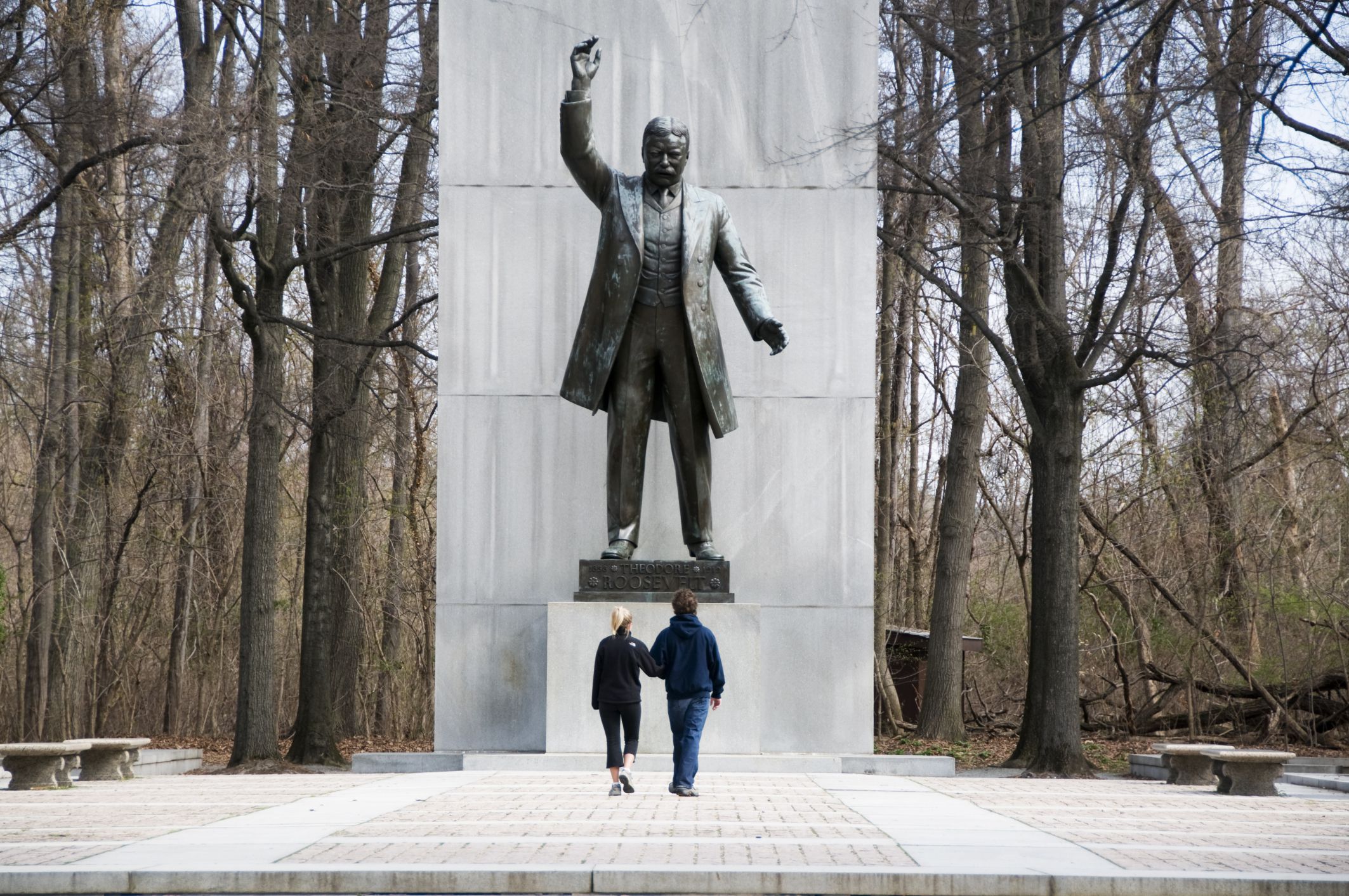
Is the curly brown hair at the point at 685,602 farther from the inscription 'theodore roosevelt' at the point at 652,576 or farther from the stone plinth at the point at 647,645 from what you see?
the inscription 'theodore roosevelt' at the point at 652,576

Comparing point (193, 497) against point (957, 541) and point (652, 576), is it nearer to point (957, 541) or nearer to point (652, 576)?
point (957, 541)

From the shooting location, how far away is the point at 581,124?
418 inches

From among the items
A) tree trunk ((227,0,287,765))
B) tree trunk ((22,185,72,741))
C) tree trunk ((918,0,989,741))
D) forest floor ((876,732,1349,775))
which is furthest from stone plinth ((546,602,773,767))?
tree trunk ((22,185,72,741))

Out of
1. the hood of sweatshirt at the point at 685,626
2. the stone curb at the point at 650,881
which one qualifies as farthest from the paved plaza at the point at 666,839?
the hood of sweatshirt at the point at 685,626

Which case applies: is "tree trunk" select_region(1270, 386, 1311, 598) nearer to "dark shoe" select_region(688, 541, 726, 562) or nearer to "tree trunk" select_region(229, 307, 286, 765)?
"dark shoe" select_region(688, 541, 726, 562)

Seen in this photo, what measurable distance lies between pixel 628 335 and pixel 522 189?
276cm

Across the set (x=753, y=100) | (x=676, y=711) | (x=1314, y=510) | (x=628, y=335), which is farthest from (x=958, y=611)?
(x=676, y=711)

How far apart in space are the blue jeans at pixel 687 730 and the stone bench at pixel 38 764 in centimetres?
480

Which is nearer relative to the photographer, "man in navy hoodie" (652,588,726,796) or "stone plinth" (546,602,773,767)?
"man in navy hoodie" (652,588,726,796)

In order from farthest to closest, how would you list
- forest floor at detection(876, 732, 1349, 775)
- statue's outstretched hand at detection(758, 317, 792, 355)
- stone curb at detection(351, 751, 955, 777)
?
forest floor at detection(876, 732, 1349, 775), stone curb at detection(351, 751, 955, 777), statue's outstretched hand at detection(758, 317, 792, 355)

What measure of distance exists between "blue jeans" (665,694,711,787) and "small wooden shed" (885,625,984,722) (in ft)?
51.6

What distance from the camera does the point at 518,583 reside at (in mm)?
13094

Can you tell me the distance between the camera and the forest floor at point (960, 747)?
19484mm

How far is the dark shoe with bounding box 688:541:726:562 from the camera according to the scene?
37.6 feet
